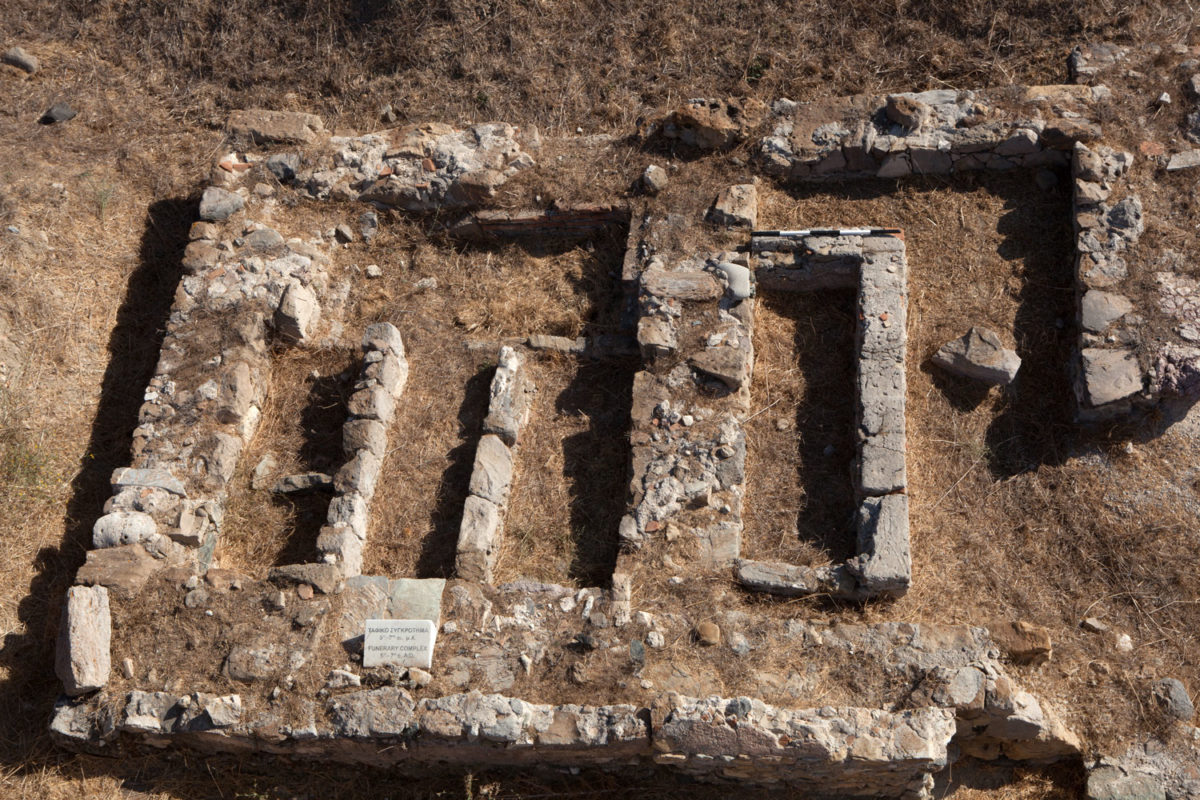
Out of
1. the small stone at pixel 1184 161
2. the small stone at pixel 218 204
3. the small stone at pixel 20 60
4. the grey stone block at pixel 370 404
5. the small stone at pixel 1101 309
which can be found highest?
the small stone at pixel 20 60

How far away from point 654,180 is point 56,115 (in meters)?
6.14

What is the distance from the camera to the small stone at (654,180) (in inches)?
341

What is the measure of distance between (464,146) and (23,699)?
5375 millimetres

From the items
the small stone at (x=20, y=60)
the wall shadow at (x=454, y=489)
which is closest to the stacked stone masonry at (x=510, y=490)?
the wall shadow at (x=454, y=489)

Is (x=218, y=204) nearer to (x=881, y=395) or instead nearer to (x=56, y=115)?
(x=56, y=115)

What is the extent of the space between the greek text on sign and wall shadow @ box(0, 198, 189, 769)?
2.44 meters

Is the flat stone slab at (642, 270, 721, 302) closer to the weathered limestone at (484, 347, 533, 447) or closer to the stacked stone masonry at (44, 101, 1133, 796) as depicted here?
the stacked stone masonry at (44, 101, 1133, 796)

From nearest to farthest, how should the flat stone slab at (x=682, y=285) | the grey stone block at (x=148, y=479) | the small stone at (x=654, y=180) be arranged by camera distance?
the grey stone block at (x=148, y=479) → the flat stone slab at (x=682, y=285) → the small stone at (x=654, y=180)

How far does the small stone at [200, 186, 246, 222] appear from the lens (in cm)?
903

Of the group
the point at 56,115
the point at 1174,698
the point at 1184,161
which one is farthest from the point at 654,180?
the point at 56,115

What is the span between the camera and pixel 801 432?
304 inches

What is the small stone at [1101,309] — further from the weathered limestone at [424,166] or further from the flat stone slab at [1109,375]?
the weathered limestone at [424,166]

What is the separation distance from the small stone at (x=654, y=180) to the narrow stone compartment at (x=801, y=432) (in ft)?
4.05

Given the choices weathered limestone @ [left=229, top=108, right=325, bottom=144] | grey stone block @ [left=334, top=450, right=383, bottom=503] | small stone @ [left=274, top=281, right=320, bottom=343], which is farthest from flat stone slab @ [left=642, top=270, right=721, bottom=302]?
weathered limestone @ [left=229, top=108, right=325, bottom=144]
